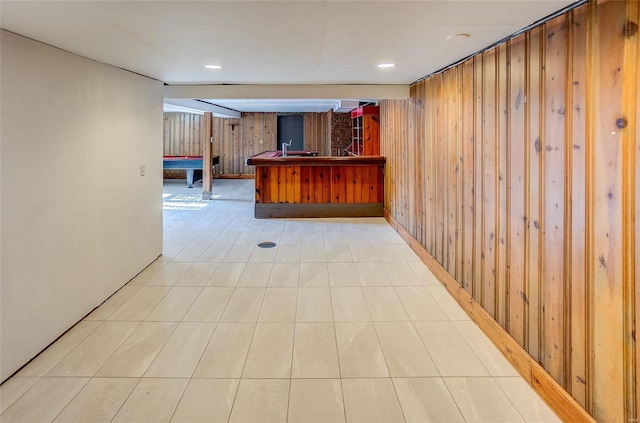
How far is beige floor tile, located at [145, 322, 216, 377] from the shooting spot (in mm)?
2295

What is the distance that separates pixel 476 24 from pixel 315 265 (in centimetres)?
285

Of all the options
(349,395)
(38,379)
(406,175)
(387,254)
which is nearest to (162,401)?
(38,379)

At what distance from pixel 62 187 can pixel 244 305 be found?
5.27 feet

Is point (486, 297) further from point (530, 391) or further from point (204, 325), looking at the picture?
point (204, 325)

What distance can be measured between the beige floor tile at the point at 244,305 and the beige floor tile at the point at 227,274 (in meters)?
0.23

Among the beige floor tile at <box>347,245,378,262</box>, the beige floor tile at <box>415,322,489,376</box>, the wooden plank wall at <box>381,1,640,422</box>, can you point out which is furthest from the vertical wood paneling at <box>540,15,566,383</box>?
the beige floor tile at <box>347,245,378,262</box>

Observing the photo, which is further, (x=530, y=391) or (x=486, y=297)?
(x=486, y=297)

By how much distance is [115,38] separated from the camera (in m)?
2.51

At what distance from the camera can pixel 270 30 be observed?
7.82ft

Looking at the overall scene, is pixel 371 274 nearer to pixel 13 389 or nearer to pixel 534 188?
pixel 534 188

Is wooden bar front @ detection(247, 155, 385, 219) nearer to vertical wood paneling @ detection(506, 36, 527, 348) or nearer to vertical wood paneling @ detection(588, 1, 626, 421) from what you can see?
vertical wood paneling @ detection(506, 36, 527, 348)

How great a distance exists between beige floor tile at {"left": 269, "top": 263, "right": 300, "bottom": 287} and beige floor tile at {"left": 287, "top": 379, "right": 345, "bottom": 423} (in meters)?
1.59

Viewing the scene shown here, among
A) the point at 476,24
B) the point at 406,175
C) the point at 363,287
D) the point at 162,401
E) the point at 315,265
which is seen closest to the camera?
the point at 162,401

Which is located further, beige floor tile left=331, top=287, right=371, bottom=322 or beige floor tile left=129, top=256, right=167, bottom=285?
beige floor tile left=129, top=256, right=167, bottom=285
